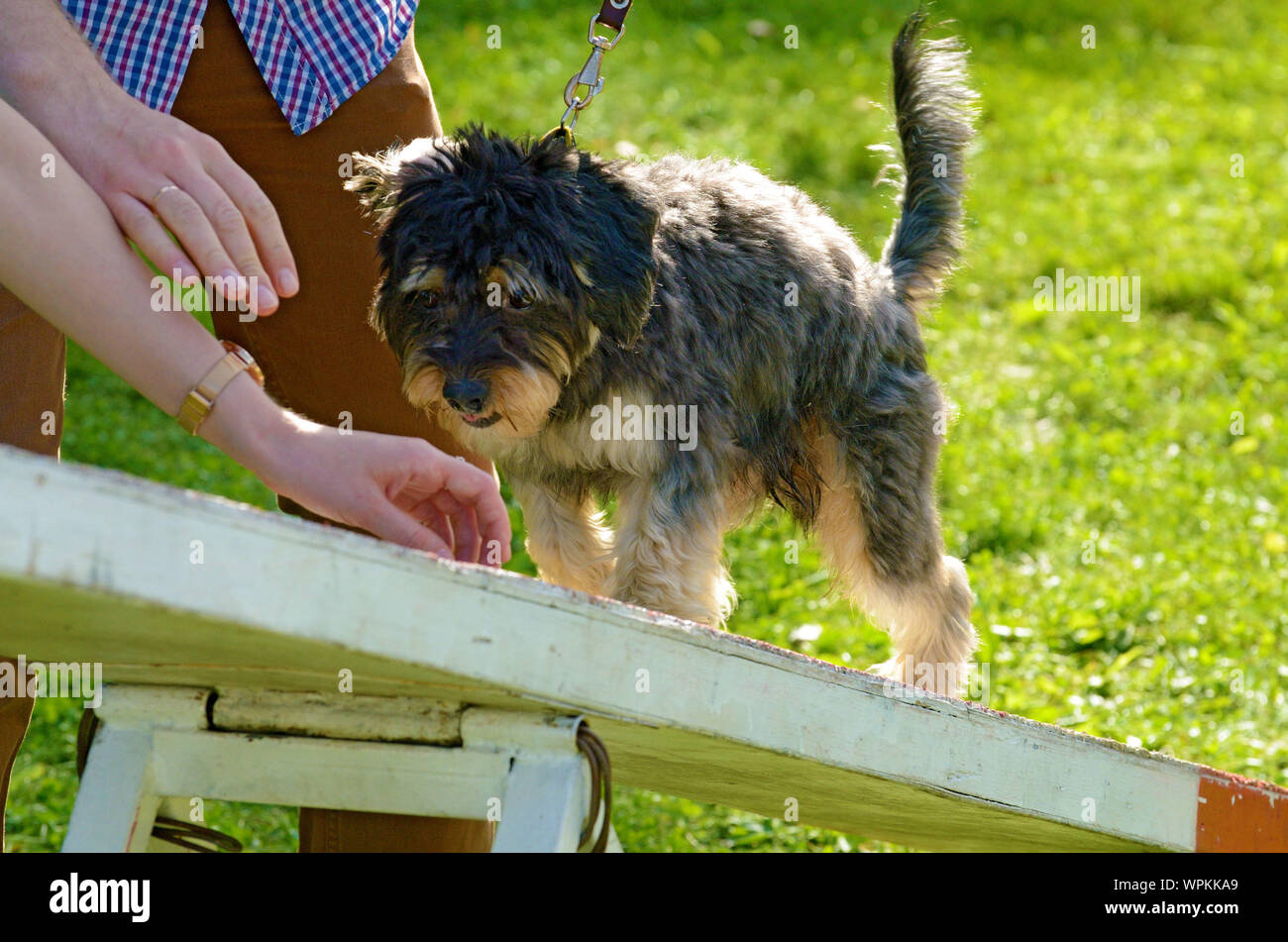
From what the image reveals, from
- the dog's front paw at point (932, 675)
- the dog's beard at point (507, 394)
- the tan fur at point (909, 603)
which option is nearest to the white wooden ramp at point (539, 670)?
the dog's beard at point (507, 394)

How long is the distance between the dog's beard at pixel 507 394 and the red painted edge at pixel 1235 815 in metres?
1.52

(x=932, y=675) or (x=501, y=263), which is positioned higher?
(x=501, y=263)

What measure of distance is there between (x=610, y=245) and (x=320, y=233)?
2.24 ft

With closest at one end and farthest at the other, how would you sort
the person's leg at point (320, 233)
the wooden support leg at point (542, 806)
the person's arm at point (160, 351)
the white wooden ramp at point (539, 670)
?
the white wooden ramp at point (539, 670)
the wooden support leg at point (542, 806)
the person's arm at point (160, 351)
the person's leg at point (320, 233)

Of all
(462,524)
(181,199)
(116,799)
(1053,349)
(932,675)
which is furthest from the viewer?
(1053,349)

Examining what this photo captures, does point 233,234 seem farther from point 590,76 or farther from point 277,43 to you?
point 590,76

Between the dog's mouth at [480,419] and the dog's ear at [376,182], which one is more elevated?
the dog's ear at [376,182]

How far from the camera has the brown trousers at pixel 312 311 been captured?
269 cm

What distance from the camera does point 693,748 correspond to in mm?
2066

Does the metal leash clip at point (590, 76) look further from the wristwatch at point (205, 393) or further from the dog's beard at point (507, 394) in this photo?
the wristwatch at point (205, 393)

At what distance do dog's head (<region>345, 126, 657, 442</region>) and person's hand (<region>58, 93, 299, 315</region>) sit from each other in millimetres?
845

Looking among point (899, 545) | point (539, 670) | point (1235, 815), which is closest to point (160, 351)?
point (539, 670)

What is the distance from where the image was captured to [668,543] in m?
3.21
